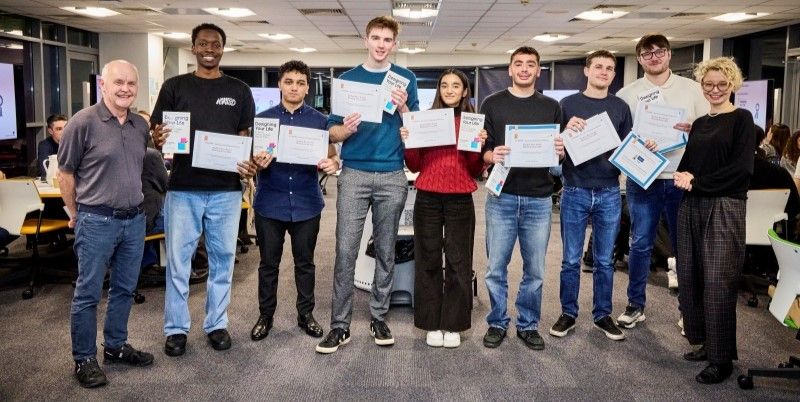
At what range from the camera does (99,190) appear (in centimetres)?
287

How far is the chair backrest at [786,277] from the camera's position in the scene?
8.52ft

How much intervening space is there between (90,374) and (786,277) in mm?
3007

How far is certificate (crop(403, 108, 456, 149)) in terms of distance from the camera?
3.14 meters

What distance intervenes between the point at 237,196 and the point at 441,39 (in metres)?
10.3

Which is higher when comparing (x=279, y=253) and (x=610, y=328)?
(x=279, y=253)

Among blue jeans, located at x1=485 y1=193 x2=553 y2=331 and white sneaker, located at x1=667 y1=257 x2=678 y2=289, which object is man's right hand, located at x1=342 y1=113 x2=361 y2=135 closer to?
blue jeans, located at x1=485 y1=193 x2=553 y2=331

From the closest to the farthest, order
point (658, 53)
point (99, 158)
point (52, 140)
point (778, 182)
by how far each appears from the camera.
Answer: point (99, 158)
point (658, 53)
point (778, 182)
point (52, 140)

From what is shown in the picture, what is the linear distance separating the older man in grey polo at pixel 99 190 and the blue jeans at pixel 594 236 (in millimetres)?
2191

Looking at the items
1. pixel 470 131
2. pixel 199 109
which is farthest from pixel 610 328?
pixel 199 109

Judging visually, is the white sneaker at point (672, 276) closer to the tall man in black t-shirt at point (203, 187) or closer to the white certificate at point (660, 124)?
the white certificate at point (660, 124)

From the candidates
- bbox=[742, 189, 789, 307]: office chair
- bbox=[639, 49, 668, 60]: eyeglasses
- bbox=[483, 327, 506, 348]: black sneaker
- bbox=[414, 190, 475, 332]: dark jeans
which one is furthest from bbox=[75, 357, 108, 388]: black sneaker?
bbox=[742, 189, 789, 307]: office chair

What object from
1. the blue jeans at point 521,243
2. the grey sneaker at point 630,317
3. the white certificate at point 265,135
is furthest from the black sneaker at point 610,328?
the white certificate at point 265,135

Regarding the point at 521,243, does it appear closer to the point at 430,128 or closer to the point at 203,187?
the point at 430,128

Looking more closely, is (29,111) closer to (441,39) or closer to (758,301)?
(441,39)
